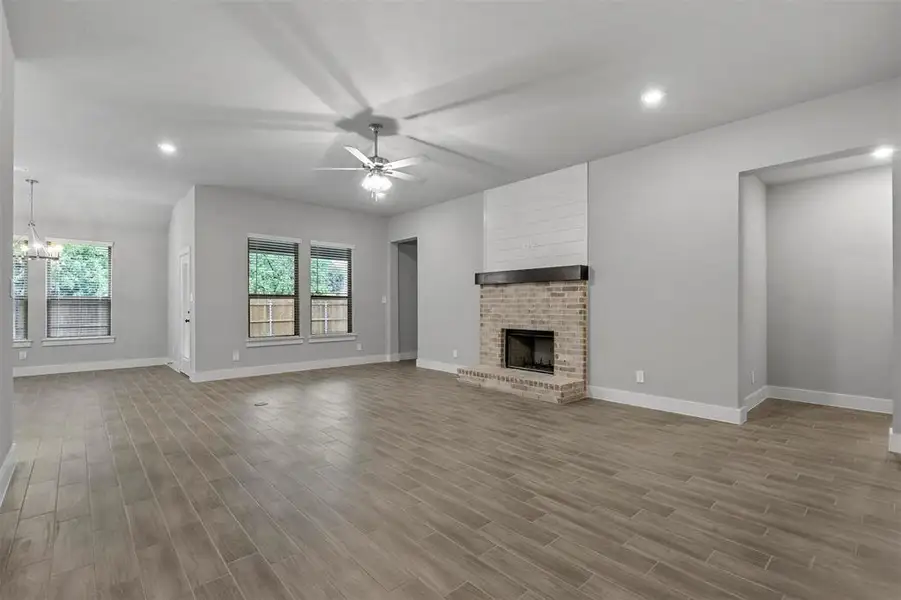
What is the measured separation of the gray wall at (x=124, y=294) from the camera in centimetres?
737

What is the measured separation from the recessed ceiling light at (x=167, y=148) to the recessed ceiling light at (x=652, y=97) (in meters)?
4.84

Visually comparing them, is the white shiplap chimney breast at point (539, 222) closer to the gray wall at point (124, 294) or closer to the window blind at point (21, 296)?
the gray wall at point (124, 294)

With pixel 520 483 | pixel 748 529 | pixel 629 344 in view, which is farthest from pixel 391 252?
pixel 748 529

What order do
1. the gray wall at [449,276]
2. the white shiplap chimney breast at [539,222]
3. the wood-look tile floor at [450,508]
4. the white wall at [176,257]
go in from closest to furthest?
the wood-look tile floor at [450,508], the white shiplap chimney breast at [539,222], the white wall at [176,257], the gray wall at [449,276]

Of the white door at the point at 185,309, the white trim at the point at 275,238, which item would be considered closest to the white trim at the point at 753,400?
the white trim at the point at 275,238

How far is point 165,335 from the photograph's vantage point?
8664 mm

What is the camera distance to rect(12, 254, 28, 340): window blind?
7.20 m

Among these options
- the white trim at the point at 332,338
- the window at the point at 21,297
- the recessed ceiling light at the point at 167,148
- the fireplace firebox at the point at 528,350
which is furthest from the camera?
the white trim at the point at 332,338

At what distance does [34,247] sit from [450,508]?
27.2 feet

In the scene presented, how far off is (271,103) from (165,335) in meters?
6.87

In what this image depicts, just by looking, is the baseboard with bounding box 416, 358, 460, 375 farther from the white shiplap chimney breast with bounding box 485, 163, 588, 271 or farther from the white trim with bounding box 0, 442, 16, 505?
the white trim with bounding box 0, 442, 16, 505

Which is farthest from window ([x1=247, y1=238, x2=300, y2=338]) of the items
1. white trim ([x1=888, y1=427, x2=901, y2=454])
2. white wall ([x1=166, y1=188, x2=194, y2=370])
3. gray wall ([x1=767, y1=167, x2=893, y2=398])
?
white trim ([x1=888, y1=427, x2=901, y2=454])

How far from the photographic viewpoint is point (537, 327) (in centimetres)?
590

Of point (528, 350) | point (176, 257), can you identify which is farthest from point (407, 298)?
point (176, 257)
